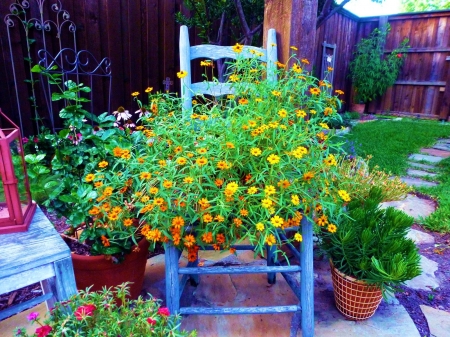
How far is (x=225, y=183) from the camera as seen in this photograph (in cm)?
102

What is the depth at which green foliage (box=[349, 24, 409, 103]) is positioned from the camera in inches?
247

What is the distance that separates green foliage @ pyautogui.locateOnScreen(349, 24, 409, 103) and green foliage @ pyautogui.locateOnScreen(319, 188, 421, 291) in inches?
224

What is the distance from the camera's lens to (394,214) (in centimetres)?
131

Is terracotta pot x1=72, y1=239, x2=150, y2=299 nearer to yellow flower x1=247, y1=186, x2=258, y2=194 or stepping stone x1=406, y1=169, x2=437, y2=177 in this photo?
yellow flower x1=247, y1=186, x2=258, y2=194

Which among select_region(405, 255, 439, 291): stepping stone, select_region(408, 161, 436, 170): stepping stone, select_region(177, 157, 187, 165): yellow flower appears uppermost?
select_region(177, 157, 187, 165): yellow flower

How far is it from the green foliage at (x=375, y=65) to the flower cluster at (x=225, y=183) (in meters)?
5.87

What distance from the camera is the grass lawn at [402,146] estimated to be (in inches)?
90.5

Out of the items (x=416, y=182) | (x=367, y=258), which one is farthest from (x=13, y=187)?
(x=416, y=182)

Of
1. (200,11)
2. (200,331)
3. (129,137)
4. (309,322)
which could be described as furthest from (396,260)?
(200,11)

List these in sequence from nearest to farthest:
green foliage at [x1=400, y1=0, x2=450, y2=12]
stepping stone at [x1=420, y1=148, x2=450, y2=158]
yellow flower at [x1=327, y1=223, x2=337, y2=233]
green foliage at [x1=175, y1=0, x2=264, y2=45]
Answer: yellow flower at [x1=327, y1=223, x2=337, y2=233] < green foliage at [x1=175, y1=0, x2=264, y2=45] < stepping stone at [x1=420, y1=148, x2=450, y2=158] < green foliage at [x1=400, y1=0, x2=450, y2=12]

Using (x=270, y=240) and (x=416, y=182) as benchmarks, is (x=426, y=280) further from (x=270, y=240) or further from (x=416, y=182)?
(x=416, y=182)

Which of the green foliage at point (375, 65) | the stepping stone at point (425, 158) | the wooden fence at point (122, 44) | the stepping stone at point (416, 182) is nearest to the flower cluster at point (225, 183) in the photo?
the wooden fence at point (122, 44)

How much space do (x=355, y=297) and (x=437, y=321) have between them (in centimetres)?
39

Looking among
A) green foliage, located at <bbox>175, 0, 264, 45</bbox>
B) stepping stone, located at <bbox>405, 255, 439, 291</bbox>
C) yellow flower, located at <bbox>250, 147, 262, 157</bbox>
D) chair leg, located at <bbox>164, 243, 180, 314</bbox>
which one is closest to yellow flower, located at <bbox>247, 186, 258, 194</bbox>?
yellow flower, located at <bbox>250, 147, 262, 157</bbox>
